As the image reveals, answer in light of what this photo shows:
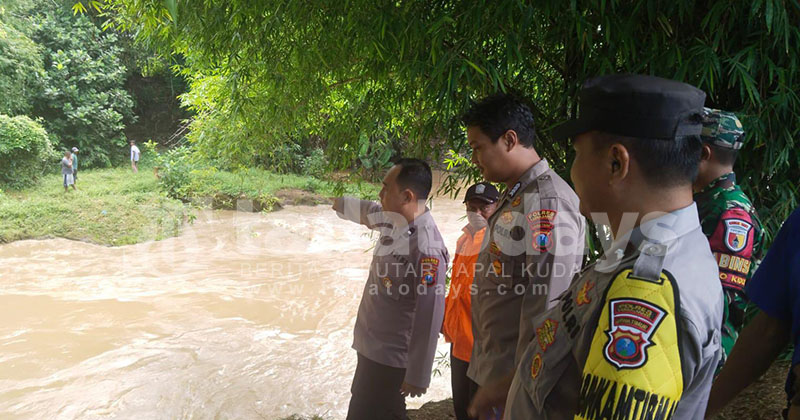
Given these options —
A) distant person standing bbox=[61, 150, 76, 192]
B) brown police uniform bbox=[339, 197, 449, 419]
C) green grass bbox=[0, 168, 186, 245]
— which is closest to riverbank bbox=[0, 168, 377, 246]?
green grass bbox=[0, 168, 186, 245]

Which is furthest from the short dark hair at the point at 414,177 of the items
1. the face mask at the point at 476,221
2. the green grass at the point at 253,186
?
the green grass at the point at 253,186

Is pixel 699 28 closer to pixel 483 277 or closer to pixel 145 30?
pixel 483 277

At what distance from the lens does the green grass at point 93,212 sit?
33.6 ft

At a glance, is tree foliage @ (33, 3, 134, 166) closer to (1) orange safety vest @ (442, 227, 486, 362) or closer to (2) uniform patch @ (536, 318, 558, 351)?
(1) orange safety vest @ (442, 227, 486, 362)

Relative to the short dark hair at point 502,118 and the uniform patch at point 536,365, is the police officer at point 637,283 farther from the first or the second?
the short dark hair at point 502,118

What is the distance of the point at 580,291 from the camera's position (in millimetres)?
890

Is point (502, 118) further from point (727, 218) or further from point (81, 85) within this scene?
point (81, 85)

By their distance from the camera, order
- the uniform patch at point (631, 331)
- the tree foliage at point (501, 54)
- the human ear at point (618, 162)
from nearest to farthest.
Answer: the uniform patch at point (631, 331) < the human ear at point (618, 162) < the tree foliage at point (501, 54)

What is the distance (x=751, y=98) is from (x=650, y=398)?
1.71 metres

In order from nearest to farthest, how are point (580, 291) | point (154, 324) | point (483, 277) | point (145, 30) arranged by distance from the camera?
1. point (580, 291)
2. point (483, 277)
3. point (145, 30)
4. point (154, 324)

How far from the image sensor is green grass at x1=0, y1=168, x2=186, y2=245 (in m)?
10.2

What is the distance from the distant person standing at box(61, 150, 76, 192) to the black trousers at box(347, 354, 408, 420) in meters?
12.7

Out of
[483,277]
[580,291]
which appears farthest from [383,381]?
[580,291]

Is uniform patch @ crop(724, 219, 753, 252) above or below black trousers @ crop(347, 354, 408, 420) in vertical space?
above
